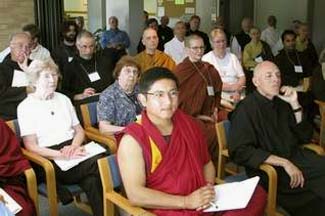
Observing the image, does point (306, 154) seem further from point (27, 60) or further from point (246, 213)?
point (27, 60)

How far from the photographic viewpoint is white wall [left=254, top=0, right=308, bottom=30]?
32.3 feet

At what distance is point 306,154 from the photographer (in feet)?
10.5

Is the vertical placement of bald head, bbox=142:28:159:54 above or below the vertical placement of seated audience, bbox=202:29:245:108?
above

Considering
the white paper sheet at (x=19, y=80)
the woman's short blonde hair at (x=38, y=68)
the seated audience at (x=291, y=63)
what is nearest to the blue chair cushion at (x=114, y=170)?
the woman's short blonde hair at (x=38, y=68)

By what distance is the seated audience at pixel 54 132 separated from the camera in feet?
10.0

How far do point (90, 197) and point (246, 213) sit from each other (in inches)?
43.6

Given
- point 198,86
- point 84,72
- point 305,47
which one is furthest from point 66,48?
point 305,47

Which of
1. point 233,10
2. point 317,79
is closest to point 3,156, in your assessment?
point 317,79

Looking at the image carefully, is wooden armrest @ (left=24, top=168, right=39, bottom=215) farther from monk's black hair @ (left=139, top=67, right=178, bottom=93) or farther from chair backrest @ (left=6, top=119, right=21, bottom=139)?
monk's black hair @ (left=139, top=67, right=178, bottom=93)

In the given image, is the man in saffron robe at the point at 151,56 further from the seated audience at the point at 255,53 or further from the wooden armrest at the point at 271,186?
the wooden armrest at the point at 271,186

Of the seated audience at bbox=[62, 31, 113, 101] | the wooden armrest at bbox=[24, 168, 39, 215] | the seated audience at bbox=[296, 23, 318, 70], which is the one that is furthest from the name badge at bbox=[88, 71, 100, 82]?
the seated audience at bbox=[296, 23, 318, 70]

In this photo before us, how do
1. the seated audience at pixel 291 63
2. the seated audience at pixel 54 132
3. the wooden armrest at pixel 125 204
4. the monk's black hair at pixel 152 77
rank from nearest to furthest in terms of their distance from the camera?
the wooden armrest at pixel 125 204 < the monk's black hair at pixel 152 77 < the seated audience at pixel 54 132 < the seated audience at pixel 291 63

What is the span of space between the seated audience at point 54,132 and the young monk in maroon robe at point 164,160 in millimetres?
801

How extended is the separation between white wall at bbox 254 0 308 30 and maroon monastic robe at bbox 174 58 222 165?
601 centimetres
